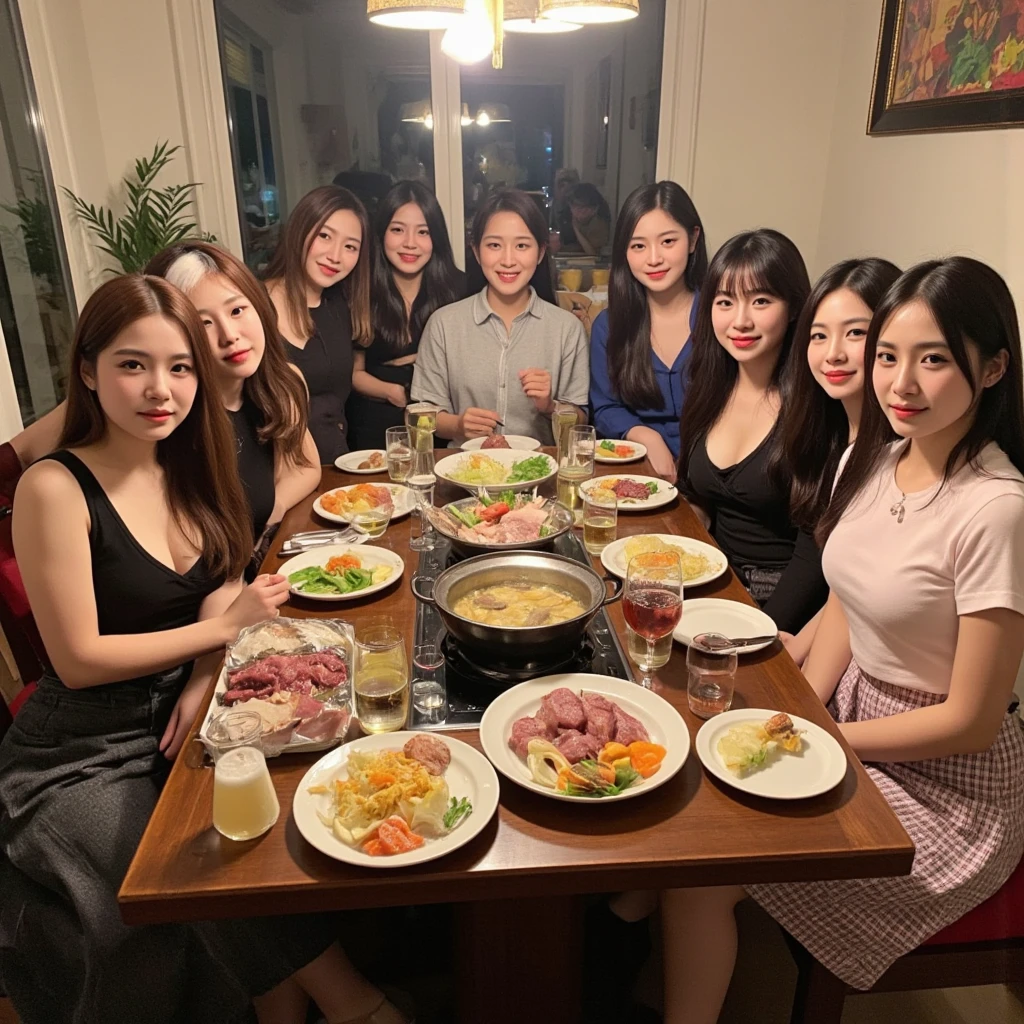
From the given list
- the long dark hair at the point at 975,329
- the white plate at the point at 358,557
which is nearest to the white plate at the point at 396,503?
the white plate at the point at 358,557

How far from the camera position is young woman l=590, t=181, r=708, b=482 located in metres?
2.83

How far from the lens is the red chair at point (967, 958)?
1.34 metres

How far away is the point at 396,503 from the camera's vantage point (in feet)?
6.97

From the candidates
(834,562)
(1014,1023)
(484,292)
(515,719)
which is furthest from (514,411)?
(1014,1023)

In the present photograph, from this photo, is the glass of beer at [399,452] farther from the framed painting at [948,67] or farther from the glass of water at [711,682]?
the framed painting at [948,67]

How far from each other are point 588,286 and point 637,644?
3.19m

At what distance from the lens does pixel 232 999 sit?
1.42m

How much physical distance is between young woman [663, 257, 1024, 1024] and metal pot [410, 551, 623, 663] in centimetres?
49

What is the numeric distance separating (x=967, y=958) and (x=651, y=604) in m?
0.77

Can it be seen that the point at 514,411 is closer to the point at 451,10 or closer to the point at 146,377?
the point at 451,10

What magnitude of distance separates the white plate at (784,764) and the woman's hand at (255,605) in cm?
74

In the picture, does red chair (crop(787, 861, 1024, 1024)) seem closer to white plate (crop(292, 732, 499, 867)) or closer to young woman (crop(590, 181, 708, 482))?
white plate (crop(292, 732, 499, 867))

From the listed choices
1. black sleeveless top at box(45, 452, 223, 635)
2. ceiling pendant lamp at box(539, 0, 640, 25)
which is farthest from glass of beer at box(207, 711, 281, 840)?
ceiling pendant lamp at box(539, 0, 640, 25)

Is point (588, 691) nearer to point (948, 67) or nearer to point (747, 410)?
point (747, 410)
